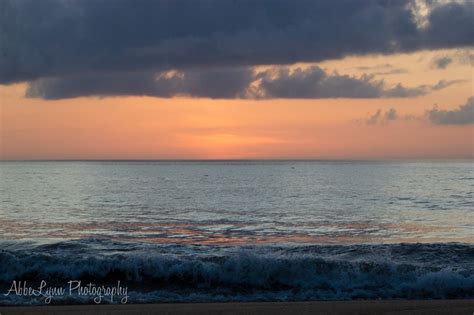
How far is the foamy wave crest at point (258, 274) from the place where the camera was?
562 inches

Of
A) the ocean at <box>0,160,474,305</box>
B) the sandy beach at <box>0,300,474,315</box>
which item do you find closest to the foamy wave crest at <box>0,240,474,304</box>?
the ocean at <box>0,160,474,305</box>

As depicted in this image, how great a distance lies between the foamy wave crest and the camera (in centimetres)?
1427

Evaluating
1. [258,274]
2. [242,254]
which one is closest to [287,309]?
[258,274]

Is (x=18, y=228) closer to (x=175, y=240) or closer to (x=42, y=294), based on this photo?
(x=175, y=240)

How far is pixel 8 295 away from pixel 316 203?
3384cm

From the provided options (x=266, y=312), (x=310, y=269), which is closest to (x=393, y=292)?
(x=310, y=269)

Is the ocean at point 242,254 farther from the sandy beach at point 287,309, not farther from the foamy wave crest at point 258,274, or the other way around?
the sandy beach at point 287,309

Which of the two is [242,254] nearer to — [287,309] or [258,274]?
[258,274]

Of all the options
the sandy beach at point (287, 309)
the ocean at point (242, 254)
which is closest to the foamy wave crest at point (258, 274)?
the ocean at point (242, 254)

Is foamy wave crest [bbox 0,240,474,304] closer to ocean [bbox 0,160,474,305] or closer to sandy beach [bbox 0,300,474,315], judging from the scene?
ocean [bbox 0,160,474,305]

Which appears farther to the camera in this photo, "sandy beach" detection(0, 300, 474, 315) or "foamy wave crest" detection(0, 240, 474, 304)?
"foamy wave crest" detection(0, 240, 474, 304)

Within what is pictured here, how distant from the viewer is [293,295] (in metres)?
14.1

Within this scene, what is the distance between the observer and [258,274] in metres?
15.8

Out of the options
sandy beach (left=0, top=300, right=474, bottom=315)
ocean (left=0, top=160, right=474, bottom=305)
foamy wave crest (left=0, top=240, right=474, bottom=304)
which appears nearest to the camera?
sandy beach (left=0, top=300, right=474, bottom=315)
